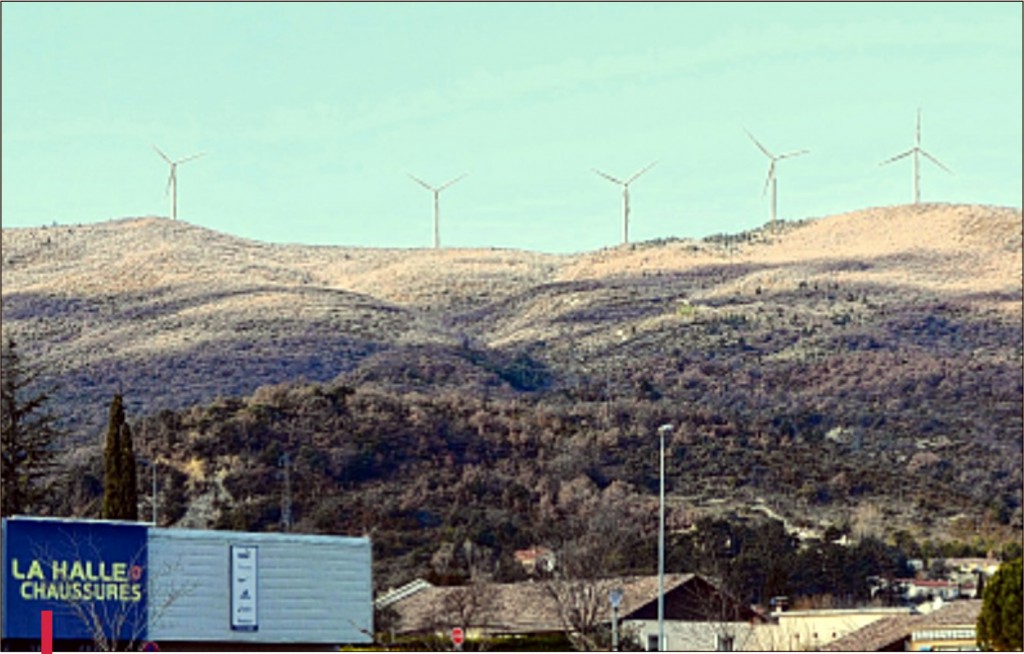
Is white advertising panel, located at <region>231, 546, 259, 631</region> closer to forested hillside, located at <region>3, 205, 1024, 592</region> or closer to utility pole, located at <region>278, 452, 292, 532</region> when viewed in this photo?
forested hillside, located at <region>3, 205, 1024, 592</region>

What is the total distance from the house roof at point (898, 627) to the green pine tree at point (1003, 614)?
534cm

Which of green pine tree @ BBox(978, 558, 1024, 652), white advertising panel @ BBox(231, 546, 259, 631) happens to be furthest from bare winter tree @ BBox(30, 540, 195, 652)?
green pine tree @ BBox(978, 558, 1024, 652)

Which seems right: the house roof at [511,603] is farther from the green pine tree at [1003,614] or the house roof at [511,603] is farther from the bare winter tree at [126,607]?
the bare winter tree at [126,607]

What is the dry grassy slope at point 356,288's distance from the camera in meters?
142

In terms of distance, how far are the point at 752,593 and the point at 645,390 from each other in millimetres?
43074

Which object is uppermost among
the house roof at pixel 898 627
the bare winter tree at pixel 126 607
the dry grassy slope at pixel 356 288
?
the dry grassy slope at pixel 356 288

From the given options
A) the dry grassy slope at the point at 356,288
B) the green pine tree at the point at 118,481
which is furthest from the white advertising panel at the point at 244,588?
the dry grassy slope at the point at 356,288

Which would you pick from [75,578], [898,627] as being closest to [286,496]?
[898,627]

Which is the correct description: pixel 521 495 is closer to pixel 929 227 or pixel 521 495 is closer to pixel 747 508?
pixel 747 508

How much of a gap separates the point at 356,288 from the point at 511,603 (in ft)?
346

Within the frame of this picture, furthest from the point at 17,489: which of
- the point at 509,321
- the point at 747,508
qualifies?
the point at 509,321

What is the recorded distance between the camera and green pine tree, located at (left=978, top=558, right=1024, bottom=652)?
199ft

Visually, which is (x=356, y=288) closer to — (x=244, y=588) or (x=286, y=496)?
(x=286, y=496)

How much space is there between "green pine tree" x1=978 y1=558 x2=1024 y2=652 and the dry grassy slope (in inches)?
2701
